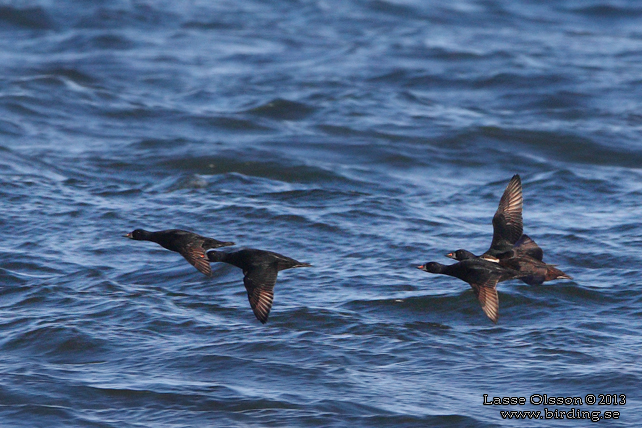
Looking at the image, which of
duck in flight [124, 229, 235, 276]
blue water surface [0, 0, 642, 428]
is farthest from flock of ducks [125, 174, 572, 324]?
blue water surface [0, 0, 642, 428]

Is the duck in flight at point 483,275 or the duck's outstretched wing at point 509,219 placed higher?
the duck's outstretched wing at point 509,219

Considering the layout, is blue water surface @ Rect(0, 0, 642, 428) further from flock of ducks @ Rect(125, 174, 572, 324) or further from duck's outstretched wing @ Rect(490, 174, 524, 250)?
duck's outstretched wing @ Rect(490, 174, 524, 250)

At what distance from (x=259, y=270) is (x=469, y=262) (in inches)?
76.6

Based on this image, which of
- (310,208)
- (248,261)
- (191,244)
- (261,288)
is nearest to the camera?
(261,288)

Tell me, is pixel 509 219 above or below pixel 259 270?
above

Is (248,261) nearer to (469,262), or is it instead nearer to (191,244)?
(191,244)

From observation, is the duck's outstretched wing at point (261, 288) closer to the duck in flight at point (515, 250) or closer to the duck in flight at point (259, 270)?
the duck in flight at point (259, 270)

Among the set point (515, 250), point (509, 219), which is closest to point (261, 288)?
point (515, 250)

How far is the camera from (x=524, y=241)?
1079 cm

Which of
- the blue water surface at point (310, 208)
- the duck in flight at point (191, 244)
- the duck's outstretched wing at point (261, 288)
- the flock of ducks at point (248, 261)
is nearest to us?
the blue water surface at point (310, 208)

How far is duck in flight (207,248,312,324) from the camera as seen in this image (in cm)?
955

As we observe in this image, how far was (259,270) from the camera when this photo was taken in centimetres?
988

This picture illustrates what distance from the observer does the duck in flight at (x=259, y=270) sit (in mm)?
9555

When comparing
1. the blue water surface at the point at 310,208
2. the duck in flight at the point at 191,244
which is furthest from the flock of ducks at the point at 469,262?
the blue water surface at the point at 310,208
